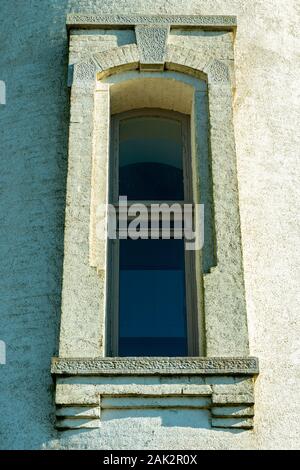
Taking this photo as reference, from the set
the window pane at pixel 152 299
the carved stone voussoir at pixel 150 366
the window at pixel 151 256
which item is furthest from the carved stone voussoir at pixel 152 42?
the carved stone voussoir at pixel 150 366

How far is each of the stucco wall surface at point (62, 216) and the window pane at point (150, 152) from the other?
541 millimetres

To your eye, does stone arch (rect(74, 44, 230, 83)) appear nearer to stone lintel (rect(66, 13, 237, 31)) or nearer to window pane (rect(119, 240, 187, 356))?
stone lintel (rect(66, 13, 237, 31))

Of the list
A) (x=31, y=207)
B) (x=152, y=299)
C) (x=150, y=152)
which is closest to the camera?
(x=152, y=299)

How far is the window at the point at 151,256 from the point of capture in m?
6.77

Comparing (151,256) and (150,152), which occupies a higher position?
(150,152)

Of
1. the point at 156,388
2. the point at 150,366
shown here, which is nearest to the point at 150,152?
the point at 150,366

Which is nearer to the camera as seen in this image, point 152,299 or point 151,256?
point 152,299

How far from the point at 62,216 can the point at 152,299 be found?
92cm

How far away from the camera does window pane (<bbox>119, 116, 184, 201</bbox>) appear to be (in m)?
7.53

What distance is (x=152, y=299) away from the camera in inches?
273

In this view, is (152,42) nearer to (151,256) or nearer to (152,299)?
(151,256)

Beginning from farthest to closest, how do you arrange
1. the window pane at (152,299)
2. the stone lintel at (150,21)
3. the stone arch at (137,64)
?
the stone lintel at (150,21) → the stone arch at (137,64) → the window pane at (152,299)

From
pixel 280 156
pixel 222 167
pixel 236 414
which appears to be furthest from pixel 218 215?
pixel 236 414

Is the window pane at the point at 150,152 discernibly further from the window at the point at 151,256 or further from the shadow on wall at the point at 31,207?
the shadow on wall at the point at 31,207
